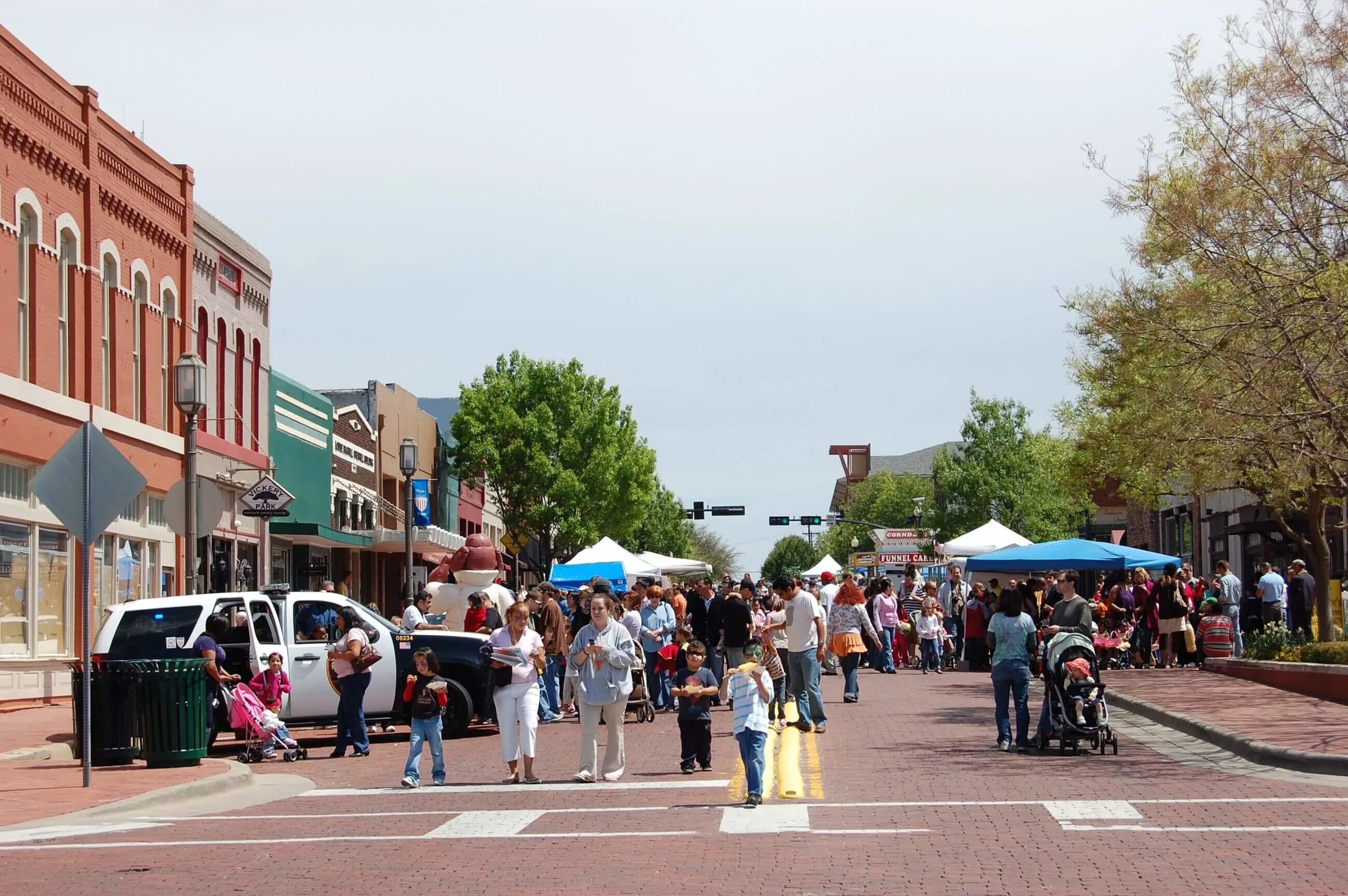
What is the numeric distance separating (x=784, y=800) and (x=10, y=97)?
17.7 meters

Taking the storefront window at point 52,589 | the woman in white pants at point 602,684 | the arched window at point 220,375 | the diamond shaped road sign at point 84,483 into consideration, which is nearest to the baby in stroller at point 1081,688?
the woman in white pants at point 602,684

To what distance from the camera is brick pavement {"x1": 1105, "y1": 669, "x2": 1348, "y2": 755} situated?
52.5 ft

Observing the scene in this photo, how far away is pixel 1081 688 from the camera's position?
16062mm

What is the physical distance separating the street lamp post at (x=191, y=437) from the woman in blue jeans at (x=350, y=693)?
367 centimetres

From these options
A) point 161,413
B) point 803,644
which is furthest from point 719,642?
point 161,413

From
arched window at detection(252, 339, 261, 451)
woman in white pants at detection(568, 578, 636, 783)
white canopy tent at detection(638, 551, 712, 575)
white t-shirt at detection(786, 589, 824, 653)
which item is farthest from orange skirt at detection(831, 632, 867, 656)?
white canopy tent at detection(638, 551, 712, 575)

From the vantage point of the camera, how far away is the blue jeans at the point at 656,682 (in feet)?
74.8

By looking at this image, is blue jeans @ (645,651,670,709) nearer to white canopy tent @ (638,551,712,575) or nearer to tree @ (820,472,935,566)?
white canopy tent @ (638,551,712,575)

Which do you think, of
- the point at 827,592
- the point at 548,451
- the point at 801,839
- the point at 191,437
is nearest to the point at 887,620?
the point at 827,592

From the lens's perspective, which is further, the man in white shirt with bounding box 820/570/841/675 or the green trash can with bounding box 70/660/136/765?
the man in white shirt with bounding box 820/570/841/675

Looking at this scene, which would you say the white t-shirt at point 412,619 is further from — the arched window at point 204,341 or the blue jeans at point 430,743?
the arched window at point 204,341

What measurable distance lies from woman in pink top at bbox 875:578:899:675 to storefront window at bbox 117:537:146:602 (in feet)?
44.7

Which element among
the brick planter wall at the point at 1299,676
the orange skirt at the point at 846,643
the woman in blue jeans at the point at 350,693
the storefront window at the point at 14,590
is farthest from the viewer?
the storefront window at the point at 14,590

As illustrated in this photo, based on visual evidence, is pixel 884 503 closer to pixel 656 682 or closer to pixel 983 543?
pixel 983 543
